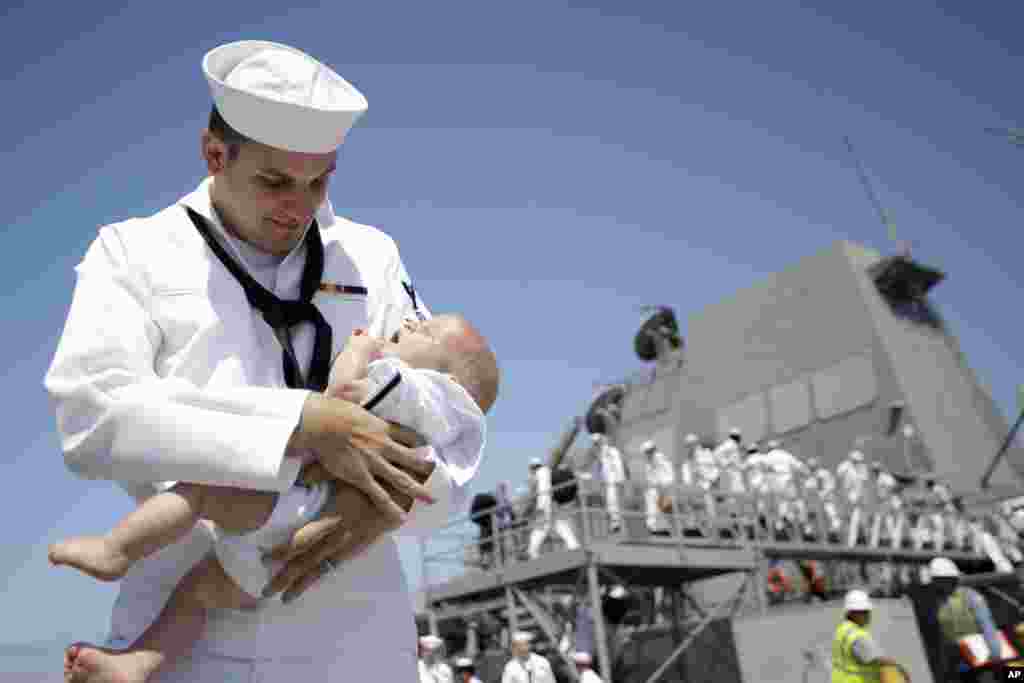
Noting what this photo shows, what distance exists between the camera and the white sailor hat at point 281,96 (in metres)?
1.30

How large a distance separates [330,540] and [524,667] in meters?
9.16

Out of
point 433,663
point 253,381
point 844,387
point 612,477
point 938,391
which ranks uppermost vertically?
point 844,387

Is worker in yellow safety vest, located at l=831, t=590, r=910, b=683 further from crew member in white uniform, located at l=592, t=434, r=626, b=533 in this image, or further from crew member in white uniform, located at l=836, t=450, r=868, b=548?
crew member in white uniform, located at l=836, t=450, r=868, b=548

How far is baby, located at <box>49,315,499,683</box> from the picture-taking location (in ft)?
3.54

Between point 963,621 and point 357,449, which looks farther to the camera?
point 963,621

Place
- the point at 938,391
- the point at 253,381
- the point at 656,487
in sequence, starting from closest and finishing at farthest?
the point at 253,381, the point at 656,487, the point at 938,391

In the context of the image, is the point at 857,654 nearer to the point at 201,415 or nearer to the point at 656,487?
the point at 656,487

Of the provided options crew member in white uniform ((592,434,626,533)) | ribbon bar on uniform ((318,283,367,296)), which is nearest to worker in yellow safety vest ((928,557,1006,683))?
crew member in white uniform ((592,434,626,533))

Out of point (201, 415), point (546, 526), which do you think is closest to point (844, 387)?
point (546, 526)

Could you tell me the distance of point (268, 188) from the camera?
131 centimetres

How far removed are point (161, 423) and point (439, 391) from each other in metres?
0.39

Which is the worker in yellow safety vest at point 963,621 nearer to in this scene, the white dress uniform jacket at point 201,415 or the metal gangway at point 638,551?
the metal gangway at point 638,551

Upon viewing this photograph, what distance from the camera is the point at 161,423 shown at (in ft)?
3.63

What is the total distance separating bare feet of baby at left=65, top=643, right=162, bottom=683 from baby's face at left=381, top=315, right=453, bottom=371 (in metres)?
0.55
